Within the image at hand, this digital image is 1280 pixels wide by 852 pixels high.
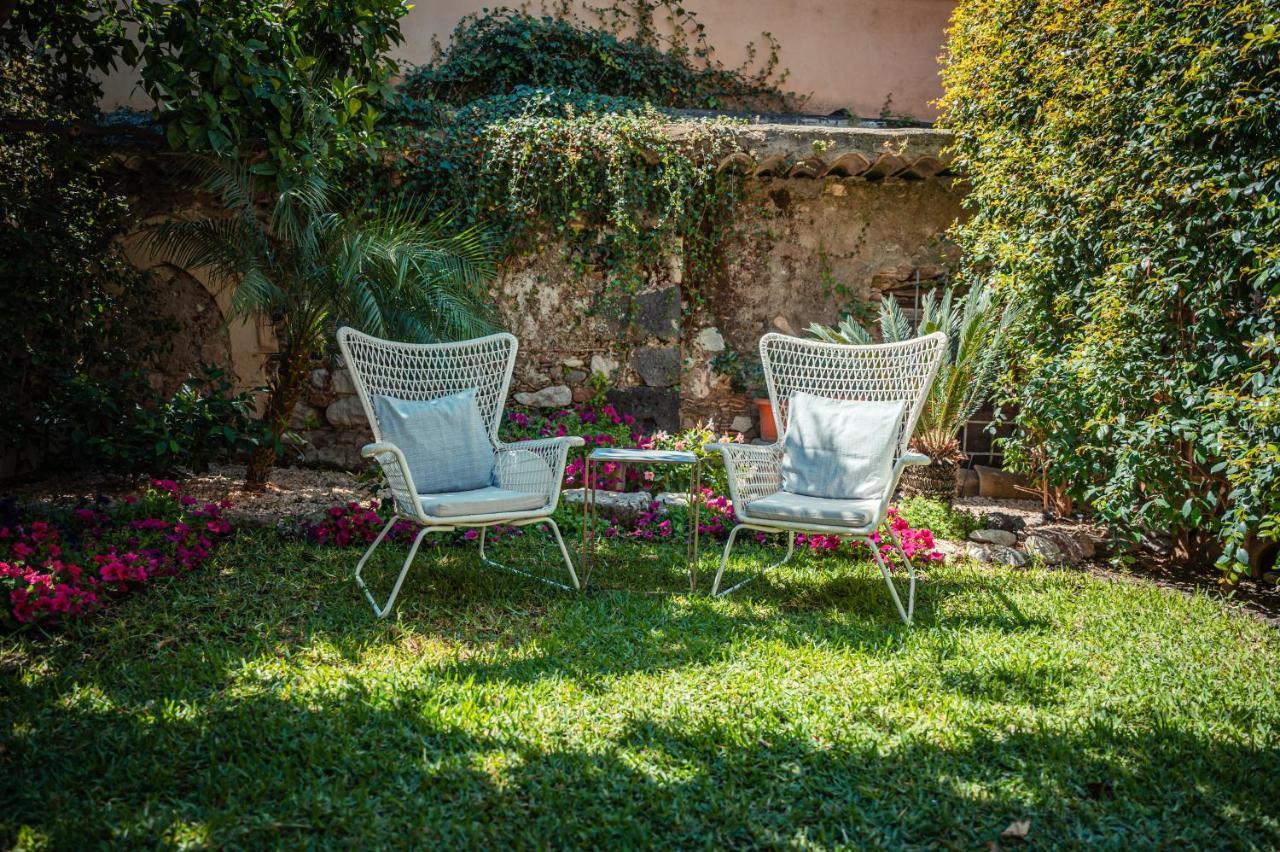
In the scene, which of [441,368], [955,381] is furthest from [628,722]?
[955,381]

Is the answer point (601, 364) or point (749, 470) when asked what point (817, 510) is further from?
point (601, 364)

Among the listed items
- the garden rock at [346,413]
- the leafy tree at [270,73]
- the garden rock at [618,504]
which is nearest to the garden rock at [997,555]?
the garden rock at [618,504]

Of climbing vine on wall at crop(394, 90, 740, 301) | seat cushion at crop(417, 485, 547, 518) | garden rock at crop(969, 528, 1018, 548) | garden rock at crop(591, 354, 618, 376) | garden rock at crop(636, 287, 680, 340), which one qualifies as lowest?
garden rock at crop(969, 528, 1018, 548)

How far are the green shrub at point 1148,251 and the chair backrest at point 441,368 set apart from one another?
2.86 meters

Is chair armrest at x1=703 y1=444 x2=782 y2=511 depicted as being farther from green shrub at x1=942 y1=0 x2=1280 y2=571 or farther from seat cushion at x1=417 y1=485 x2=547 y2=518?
green shrub at x1=942 y1=0 x2=1280 y2=571

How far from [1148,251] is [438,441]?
11.0 feet

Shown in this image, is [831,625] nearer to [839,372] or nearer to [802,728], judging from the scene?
[802,728]

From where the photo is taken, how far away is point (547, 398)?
618 centimetres

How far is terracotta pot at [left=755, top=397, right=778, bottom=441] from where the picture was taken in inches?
245

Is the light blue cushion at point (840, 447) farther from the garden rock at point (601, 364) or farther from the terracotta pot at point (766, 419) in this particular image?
the garden rock at point (601, 364)

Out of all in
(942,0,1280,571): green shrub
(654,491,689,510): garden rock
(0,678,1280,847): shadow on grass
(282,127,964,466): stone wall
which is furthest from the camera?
(282,127,964,466): stone wall

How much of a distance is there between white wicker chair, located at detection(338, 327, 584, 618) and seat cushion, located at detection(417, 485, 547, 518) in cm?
2

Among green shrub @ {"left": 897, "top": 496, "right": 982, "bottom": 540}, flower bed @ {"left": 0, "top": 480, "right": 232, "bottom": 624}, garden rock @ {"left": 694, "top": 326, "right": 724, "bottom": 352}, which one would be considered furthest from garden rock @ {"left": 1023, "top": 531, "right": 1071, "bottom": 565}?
flower bed @ {"left": 0, "top": 480, "right": 232, "bottom": 624}

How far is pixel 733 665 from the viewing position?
274 centimetres
